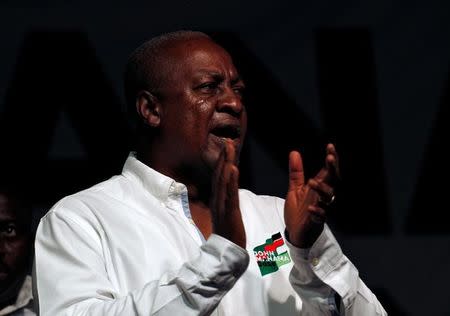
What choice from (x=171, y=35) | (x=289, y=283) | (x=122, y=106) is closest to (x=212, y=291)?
(x=289, y=283)

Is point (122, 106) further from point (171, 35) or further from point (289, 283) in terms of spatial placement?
point (289, 283)

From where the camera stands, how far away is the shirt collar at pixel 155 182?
2.09 metres

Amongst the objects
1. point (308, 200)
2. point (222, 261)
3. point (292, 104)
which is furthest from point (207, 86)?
point (292, 104)

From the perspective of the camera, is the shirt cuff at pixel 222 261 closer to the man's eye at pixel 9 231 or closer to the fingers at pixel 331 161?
the fingers at pixel 331 161

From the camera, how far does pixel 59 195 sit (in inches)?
137

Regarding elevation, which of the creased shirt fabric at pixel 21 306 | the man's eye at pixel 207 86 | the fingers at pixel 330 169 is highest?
the man's eye at pixel 207 86

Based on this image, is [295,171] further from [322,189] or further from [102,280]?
[102,280]

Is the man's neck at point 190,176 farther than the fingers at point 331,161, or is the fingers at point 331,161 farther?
the man's neck at point 190,176

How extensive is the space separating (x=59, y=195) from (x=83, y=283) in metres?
1.71

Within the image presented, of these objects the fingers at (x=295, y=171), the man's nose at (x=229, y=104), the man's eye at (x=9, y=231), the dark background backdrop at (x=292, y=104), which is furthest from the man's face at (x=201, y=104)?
the man's eye at (x=9, y=231)

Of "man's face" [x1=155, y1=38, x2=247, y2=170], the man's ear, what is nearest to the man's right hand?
"man's face" [x1=155, y1=38, x2=247, y2=170]

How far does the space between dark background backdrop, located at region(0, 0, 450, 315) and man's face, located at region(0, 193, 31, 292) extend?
4.6 inches

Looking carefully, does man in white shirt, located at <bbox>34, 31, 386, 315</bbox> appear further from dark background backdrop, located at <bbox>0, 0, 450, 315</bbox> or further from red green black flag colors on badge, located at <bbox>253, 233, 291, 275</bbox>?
dark background backdrop, located at <bbox>0, 0, 450, 315</bbox>

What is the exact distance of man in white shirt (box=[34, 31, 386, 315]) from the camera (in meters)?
1.71
